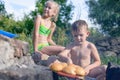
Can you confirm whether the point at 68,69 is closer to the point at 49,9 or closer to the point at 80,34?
the point at 80,34

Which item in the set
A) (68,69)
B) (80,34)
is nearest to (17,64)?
(68,69)

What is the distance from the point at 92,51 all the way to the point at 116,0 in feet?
40.0

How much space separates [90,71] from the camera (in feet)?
15.2

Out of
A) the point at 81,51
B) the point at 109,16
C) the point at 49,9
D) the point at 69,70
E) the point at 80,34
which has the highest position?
the point at 49,9

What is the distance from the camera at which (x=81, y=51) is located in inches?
196

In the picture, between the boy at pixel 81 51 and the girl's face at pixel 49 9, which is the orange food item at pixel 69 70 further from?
the girl's face at pixel 49 9

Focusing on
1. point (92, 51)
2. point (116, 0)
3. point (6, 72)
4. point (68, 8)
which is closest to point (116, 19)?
point (116, 0)

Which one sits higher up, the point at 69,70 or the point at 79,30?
the point at 79,30

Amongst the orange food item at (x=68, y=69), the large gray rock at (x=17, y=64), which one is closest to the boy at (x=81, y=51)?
the orange food item at (x=68, y=69)

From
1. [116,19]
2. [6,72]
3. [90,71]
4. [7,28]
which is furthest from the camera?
[116,19]

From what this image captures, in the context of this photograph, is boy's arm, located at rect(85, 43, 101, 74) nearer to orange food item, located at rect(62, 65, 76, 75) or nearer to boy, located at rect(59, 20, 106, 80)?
boy, located at rect(59, 20, 106, 80)

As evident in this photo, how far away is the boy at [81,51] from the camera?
189 inches

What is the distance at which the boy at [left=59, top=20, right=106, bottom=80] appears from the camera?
4802 mm

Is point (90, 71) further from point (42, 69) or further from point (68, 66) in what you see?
point (42, 69)
